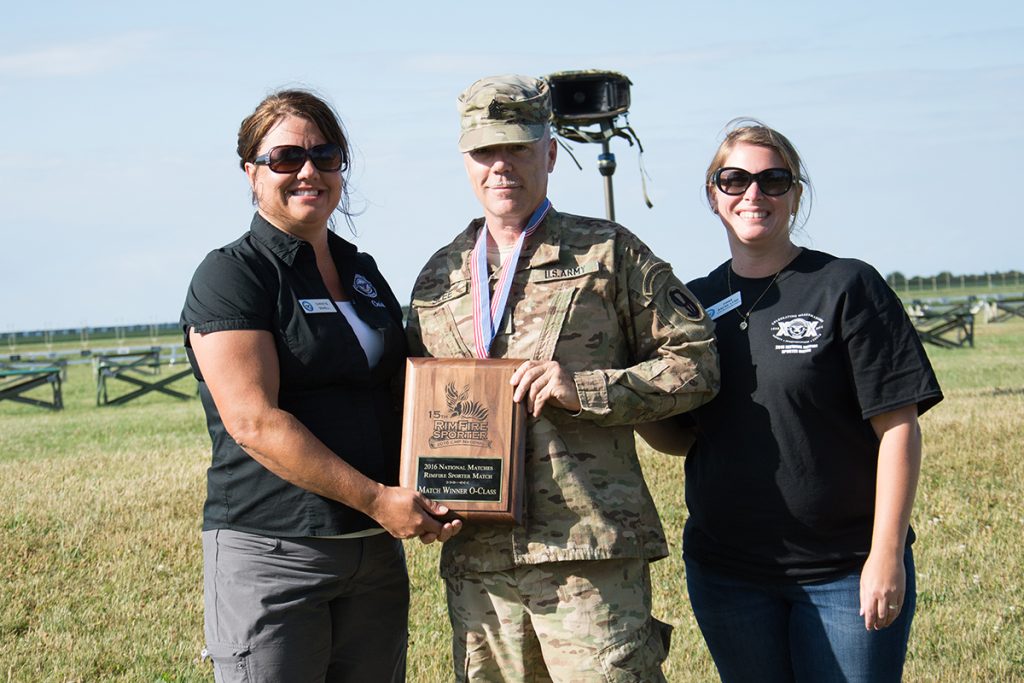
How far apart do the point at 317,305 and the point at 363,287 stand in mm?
276

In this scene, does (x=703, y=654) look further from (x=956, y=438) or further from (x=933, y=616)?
(x=956, y=438)

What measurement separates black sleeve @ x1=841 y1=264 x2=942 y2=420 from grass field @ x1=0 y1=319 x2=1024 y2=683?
8.28ft

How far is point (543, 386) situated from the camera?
122 inches

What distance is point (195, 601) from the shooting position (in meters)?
6.49

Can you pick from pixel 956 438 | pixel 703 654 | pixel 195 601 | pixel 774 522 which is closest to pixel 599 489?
pixel 774 522

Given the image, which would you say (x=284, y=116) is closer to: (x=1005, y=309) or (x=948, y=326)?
(x=948, y=326)

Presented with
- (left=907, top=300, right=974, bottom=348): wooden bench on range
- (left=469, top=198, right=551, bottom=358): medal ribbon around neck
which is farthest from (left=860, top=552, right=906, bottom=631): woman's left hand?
(left=907, top=300, right=974, bottom=348): wooden bench on range

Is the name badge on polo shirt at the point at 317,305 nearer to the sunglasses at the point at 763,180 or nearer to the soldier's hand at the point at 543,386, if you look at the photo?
the soldier's hand at the point at 543,386

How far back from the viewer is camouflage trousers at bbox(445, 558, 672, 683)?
312cm

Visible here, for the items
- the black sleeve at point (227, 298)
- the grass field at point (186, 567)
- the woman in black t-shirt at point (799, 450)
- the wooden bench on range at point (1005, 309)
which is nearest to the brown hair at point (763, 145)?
the woman in black t-shirt at point (799, 450)

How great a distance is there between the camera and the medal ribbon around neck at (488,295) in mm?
3266

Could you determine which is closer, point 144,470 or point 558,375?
point 558,375

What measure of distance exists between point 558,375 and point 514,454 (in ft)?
0.86

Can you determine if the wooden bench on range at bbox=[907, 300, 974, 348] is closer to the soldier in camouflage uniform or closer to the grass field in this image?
the grass field
